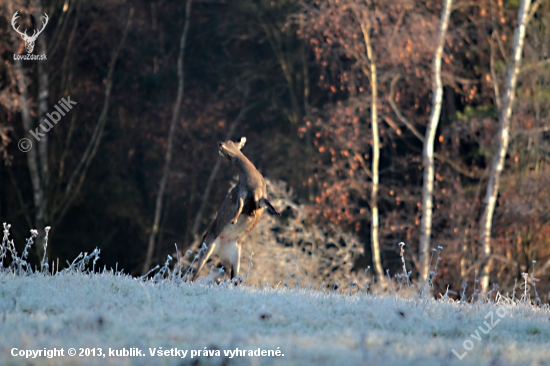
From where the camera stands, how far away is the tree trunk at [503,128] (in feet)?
53.0

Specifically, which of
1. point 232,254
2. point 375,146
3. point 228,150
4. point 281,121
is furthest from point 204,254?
point 281,121

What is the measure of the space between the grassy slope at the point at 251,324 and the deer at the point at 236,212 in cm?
91

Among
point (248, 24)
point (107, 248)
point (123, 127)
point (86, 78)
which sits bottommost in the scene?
point (107, 248)

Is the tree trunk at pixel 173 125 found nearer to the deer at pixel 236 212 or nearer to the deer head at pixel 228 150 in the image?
the deer at pixel 236 212

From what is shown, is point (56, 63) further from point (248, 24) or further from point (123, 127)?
point (248, 24)

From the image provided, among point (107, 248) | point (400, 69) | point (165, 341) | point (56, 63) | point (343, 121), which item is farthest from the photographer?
point (107, 248)

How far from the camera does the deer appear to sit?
738 cm

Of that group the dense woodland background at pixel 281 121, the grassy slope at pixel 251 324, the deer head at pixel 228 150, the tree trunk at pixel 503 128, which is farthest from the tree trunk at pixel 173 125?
the grassy slope at pixel 251 324

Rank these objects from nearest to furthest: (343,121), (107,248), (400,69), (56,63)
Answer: (400,69) → (343,121) → (56,63) → (107,248)

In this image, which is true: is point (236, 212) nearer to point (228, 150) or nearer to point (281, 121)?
point (228, 150)

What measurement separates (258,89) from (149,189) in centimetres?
537

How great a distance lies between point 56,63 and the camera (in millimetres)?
23078

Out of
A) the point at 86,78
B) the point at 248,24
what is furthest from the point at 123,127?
the point at 248,24

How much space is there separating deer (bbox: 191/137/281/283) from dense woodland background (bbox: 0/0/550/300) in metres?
9.77
